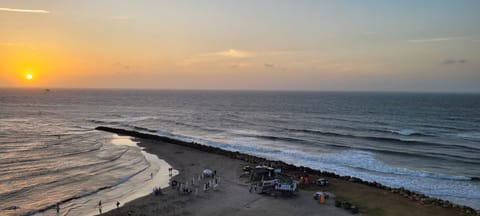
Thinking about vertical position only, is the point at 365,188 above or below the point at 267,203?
above

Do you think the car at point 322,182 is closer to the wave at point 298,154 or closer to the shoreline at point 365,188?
the shoreline at point 365,188

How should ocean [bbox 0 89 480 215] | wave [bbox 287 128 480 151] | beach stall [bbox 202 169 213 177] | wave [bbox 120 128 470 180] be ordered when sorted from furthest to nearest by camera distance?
wave [bbox 287 128 480 151] → wave [bbox 120 128 470 180] → beach stall [bbox 202 169 213 177] → ocean [bbox 0 89 480 215]

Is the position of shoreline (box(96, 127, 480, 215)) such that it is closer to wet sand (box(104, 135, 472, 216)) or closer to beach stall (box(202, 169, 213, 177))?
wet sand (box(104, 135, 472, 216))

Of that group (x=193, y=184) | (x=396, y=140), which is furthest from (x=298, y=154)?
(x=396, y=140)

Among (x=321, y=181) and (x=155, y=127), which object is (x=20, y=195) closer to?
(x=321, y=181)

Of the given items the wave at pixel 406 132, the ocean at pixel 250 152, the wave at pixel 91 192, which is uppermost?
the wave at pixel 406 132

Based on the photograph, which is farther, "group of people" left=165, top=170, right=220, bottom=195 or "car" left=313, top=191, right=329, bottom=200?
"group of people" left=165, top=170, right=220, bottom=195

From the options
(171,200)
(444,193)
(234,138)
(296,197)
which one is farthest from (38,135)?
(444,193)

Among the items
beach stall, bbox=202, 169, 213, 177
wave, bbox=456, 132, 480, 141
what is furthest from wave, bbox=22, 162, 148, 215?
wave, bbox=456, 132, 480, 141

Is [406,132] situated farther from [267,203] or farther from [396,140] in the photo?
[267,203]

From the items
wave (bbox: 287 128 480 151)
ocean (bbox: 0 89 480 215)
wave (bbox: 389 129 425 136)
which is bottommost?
ocean (bbox: 0 89 480 215)

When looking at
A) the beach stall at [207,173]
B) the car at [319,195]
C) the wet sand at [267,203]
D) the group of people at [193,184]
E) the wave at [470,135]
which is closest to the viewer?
the wet sand at [267,203]

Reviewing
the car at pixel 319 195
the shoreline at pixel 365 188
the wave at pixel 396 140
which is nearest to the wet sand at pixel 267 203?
the shoreline at pixel 365 188
